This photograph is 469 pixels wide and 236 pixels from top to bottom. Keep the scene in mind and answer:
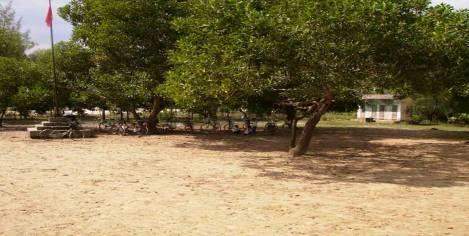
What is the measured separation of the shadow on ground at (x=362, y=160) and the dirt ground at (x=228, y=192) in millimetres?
60

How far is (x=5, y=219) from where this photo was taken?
854 centimetres

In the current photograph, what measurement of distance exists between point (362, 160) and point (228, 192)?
28.5ft

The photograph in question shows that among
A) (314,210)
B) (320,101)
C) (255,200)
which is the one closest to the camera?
(314,210)

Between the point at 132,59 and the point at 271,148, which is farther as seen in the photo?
the point at 132,59

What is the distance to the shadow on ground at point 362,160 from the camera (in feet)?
46.5

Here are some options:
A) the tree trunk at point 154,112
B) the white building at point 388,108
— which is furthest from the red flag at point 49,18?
the white building at point 388,108

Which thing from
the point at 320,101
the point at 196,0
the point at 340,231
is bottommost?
the point at 340,231

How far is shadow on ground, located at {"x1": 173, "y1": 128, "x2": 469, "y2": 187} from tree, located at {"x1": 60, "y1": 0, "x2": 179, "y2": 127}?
16.7 feet

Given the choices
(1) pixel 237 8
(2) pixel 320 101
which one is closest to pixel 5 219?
(1) pixel 237 8

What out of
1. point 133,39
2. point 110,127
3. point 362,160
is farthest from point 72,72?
point 362,160

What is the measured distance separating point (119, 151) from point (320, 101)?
8723 mm

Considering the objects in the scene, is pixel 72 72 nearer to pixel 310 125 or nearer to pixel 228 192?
pixel 310 125

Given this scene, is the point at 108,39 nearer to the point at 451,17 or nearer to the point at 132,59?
the point at 132,59

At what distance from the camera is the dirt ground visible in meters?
8.38
